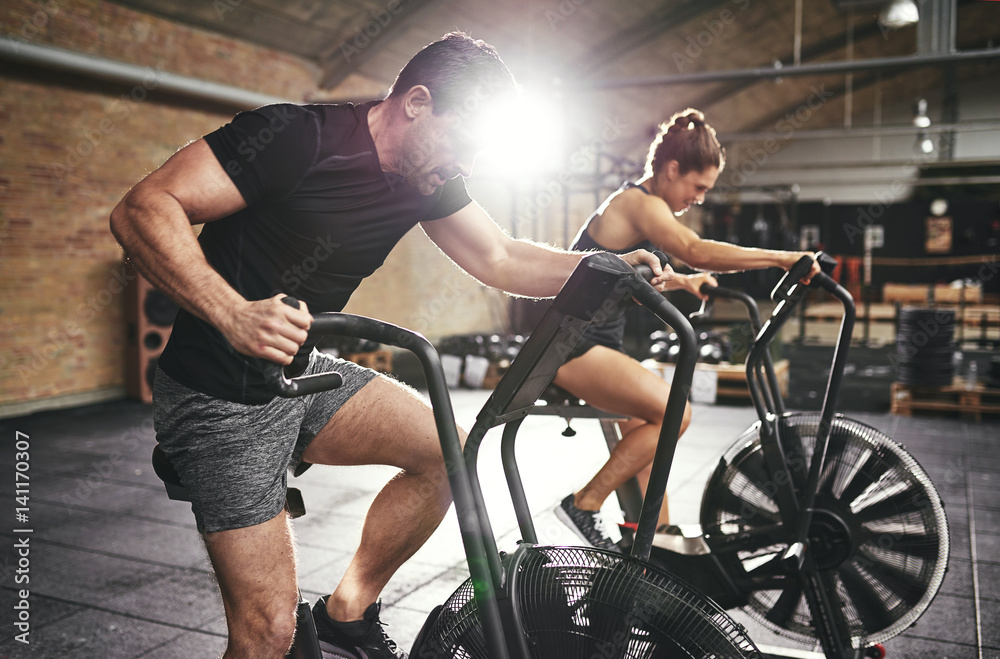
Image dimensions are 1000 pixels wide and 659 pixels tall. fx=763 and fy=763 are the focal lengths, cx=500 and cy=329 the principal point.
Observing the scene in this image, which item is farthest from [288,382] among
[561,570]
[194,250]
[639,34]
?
A: [639,34]

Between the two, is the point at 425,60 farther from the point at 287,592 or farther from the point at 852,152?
the point at 852,152

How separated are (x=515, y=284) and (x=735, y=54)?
12.2 metres

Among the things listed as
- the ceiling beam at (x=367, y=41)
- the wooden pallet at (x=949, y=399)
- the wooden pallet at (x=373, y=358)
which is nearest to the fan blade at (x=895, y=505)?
the wooden pallet at (x=949, y=399)

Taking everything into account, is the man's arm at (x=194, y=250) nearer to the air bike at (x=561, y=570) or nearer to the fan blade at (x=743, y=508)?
the air bike at (x=561, y=570)

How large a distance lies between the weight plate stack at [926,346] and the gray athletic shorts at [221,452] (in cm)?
627

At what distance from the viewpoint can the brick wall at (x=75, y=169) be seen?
6.41 meters

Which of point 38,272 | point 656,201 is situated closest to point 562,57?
point 38,272

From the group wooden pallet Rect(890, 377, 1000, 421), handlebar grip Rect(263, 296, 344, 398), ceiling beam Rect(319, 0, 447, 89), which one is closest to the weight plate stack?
wooden pallet Rect(890, 377, 1000, 421)

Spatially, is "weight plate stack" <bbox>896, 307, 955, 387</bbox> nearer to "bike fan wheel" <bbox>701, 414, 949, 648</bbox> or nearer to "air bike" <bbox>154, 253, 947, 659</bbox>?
"bike fan wheel" <bbox>701, 414, 949, 648</bbox>

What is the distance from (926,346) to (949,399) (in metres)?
0.55

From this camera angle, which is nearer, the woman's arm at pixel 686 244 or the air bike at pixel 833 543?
the air bike at pixel 833 543

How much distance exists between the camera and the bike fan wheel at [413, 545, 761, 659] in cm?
121

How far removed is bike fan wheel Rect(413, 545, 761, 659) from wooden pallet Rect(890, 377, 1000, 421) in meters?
6.29

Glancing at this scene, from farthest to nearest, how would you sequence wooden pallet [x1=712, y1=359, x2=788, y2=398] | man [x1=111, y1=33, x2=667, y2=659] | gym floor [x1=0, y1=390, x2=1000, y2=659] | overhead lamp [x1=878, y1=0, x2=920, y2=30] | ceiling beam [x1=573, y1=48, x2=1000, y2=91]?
overhead lamp [x1=878, y1=0, x2=920, y2=30]
wooden pallet [x1=712, y1=359, x2=788, y2=398]
ceiling beam [x1=573, y1=48, x2=1000, y2=91]
gym floor [x1=0, y1=390, x2=1000, y2=659]
man [x1=111, y1=33, x2=667, y2=659]
